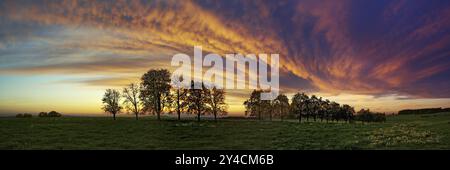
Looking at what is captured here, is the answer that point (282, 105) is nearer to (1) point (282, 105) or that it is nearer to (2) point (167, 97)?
(1) point (282, 105)

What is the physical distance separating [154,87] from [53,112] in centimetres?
3159

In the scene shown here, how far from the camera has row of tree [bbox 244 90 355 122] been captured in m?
100

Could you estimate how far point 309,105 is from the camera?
382 feet

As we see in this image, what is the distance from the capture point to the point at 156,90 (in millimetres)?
71875

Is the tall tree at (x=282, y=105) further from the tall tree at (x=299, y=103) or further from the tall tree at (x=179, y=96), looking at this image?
the tall tree at (x=179, y=96)

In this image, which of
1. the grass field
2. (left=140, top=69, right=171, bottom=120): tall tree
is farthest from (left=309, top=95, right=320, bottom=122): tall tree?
the grass field

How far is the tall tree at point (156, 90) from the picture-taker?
72.1 metres

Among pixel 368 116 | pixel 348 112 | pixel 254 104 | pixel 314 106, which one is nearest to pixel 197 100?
pixel 254 104

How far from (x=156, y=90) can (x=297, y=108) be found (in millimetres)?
56024
